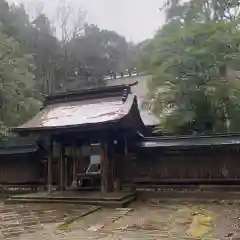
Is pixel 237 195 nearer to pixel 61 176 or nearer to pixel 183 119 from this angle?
pixel 183 119

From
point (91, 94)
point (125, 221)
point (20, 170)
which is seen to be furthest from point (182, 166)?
point (20, 170)

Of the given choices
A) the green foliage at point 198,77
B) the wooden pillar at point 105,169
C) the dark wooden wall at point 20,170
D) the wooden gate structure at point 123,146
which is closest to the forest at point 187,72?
the green foliage at point 198,77

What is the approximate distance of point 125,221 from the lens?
10.0 metres

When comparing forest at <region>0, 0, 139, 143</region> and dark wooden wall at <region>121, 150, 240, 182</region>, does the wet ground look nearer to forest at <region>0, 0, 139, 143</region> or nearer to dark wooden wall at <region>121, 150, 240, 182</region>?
dark wooden wall at <region>121, 150, 240, 182</region>

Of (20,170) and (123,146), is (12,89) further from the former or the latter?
(123,146)

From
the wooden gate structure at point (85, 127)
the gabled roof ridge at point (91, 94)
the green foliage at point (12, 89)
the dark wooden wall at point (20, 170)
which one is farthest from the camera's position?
the green foliage at point (12, 89)

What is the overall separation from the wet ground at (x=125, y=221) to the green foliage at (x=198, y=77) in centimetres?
570

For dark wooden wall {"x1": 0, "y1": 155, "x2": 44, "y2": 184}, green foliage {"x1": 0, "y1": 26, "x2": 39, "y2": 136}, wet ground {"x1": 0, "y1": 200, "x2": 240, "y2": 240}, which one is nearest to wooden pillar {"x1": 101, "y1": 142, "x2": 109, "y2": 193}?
wet ground {"x1": 0, "y1": 200, "x2": 240, "y2": 240}

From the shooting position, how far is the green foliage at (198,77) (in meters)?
16.7

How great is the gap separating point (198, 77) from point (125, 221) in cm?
945

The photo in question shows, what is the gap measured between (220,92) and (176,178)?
4814 mm

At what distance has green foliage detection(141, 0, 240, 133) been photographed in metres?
16.7

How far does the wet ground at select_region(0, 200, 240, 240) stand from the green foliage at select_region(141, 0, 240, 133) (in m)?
5.70

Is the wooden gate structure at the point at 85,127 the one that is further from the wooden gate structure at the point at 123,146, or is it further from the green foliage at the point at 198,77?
the green foliage at the point at 198,77
